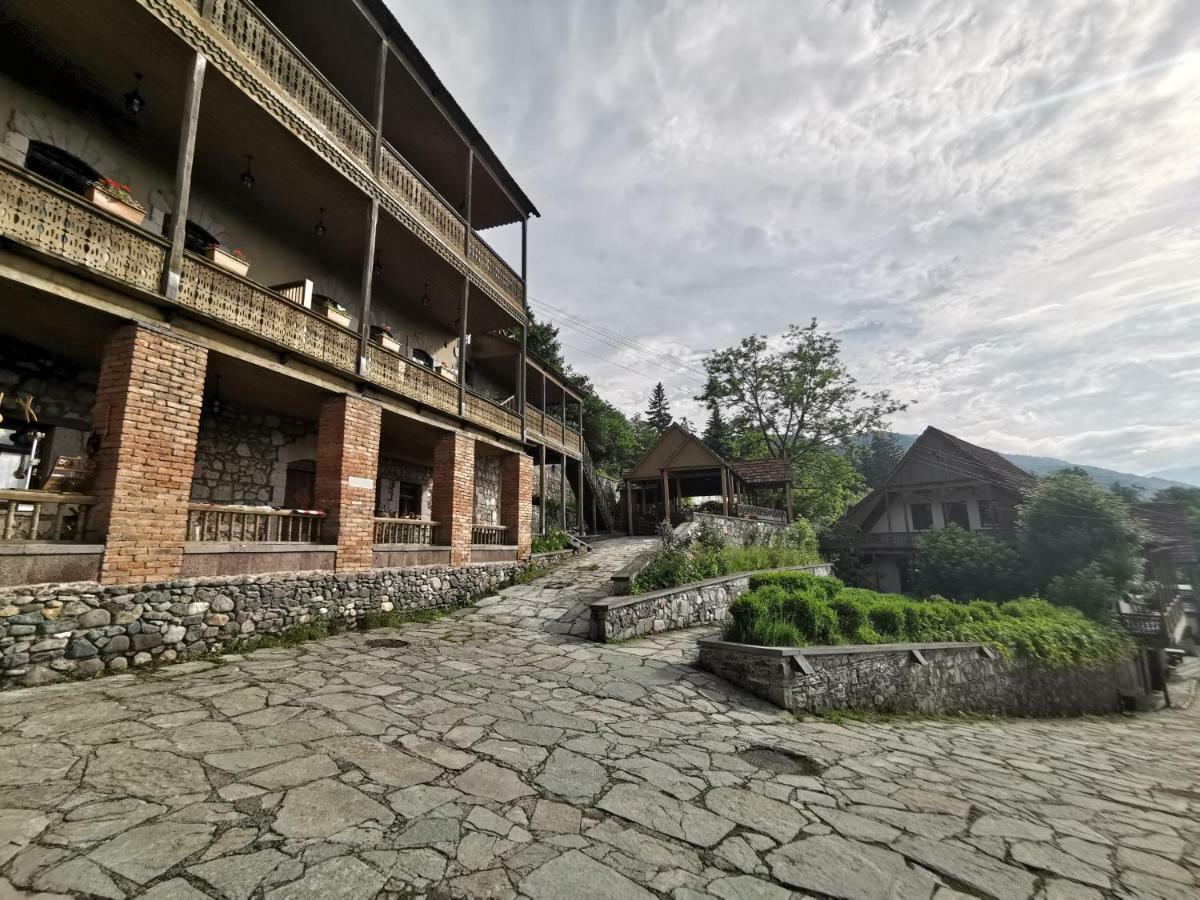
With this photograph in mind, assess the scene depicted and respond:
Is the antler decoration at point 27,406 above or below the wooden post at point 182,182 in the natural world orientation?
below

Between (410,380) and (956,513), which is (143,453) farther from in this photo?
(956,513)

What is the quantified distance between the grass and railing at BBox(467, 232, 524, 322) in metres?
9.76

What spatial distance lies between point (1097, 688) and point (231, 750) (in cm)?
1792

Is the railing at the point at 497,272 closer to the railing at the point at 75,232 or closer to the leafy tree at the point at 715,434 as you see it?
the railing at the point at 75,232

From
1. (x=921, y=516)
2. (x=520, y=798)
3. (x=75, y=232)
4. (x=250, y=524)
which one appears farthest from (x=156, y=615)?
(x=921, y=516)

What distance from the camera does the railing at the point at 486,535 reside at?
1274 cm

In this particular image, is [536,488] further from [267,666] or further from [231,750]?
[231,750]

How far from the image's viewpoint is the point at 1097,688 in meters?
13.0

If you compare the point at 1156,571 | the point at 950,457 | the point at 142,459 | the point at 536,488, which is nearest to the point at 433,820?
the point at 142,459

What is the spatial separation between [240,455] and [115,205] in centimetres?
483

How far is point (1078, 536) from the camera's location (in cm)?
1762

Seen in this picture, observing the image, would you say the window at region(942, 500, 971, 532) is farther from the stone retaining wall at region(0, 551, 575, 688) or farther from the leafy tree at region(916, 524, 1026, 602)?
the stone retaining wall at region(0, 551, 575, 688)

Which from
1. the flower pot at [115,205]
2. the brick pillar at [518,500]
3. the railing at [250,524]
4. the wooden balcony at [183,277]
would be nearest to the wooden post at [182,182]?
the wooden balcony at [183,277]

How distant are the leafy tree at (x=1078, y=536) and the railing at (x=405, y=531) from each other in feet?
63.1
